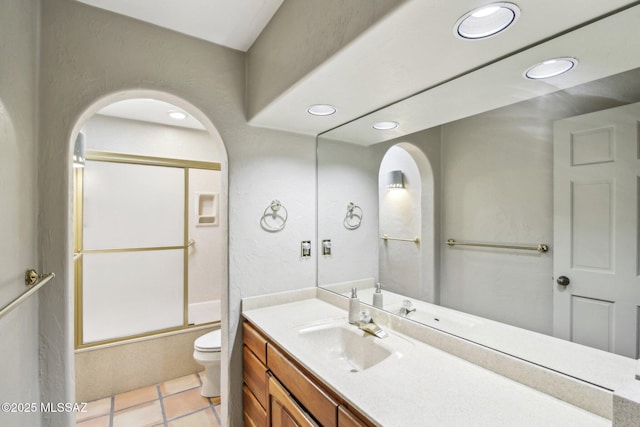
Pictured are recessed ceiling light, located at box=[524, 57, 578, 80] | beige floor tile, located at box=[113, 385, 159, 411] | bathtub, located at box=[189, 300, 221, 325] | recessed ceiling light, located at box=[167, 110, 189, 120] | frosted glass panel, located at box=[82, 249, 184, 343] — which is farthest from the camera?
bathtub, located at box=[189, 300, 221, 325]

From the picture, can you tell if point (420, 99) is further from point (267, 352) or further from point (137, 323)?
point (137, 323)

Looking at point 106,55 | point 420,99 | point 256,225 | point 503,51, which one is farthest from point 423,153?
point 106,55

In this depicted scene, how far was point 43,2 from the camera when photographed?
1.27 meters

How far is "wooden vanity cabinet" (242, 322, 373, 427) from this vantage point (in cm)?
98

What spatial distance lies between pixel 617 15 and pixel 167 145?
313 cm

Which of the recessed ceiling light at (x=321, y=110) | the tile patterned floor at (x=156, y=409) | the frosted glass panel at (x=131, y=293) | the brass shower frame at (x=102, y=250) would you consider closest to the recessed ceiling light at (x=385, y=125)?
the recessed ceiling light at (x=321, y=110)

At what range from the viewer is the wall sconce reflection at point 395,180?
4.98ft

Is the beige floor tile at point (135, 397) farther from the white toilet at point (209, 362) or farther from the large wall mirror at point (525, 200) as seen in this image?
the large wall mirror at point (525, 200)

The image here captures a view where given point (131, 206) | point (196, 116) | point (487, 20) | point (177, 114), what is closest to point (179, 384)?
point (131, 206)

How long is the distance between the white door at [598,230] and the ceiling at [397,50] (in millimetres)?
215

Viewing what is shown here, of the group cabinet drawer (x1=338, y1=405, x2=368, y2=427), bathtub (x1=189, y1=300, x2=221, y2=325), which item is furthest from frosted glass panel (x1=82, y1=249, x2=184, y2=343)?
cabinet drawer (x1=338, y1=405, x2=368, y2=427)

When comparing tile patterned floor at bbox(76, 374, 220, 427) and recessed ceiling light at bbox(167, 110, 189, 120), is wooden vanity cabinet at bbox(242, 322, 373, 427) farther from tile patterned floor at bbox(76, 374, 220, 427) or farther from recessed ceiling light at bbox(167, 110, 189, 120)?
recessed ceiling light at bbox(167, 110, 189, 120)

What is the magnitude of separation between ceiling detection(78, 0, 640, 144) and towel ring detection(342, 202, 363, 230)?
1.43ft

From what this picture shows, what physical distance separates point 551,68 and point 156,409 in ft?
9.95
